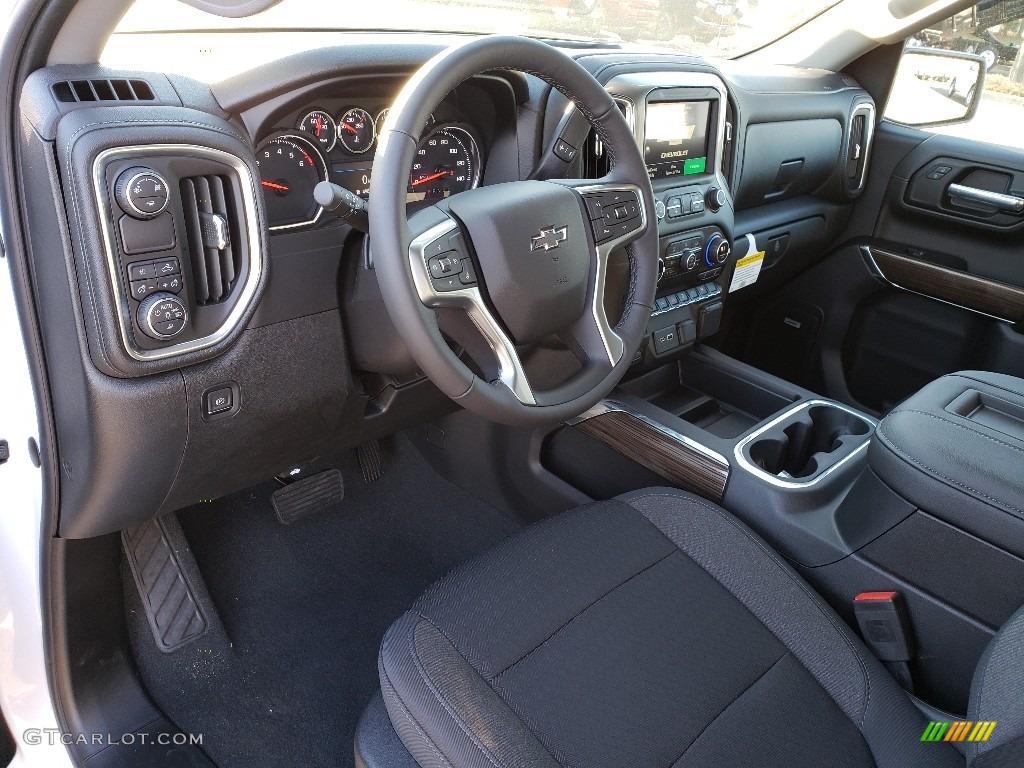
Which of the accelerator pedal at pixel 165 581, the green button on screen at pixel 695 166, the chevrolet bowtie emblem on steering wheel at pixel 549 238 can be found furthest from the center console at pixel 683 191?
the accelerator pedal at pixel 165 581

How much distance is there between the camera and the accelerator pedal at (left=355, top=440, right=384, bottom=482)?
2.05 meters

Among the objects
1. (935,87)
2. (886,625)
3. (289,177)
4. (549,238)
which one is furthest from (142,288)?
(935,87)

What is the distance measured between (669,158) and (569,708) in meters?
1.18

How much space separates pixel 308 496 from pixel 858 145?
73.7 inches

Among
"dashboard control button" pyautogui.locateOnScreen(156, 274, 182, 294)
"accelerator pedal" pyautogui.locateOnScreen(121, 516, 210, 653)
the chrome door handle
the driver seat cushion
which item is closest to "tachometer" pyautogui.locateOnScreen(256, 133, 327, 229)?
"dashboard control button" pyautogui.locateOnScreen(156, 274, 182, 294)

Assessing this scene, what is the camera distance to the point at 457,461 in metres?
2.07

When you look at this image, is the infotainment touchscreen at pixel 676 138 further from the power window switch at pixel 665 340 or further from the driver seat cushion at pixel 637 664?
the driver seat cushion at pixel 637 664

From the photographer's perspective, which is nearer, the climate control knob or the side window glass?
the climate control knob

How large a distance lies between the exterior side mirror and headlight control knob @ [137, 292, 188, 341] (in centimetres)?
222

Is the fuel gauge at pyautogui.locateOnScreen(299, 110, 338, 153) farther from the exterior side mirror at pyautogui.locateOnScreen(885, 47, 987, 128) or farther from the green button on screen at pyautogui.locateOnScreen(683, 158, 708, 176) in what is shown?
the exterior side mirror at pyautogui.locateOnScreen(885, 47, 987, 128)

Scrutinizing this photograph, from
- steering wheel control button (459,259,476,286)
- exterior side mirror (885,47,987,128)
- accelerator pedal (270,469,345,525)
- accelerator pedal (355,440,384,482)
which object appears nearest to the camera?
steering wheel control button (459,259,476,286)

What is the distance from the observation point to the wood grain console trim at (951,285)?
2096 millimetres

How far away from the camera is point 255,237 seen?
110 cm

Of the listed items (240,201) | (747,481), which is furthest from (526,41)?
(747,481)
